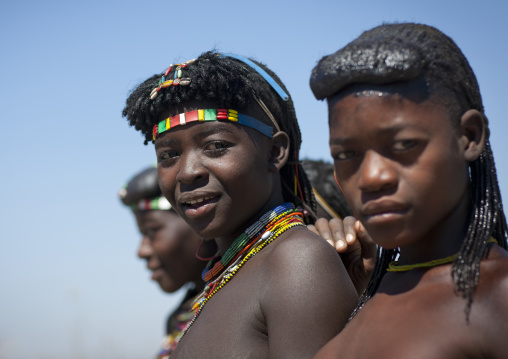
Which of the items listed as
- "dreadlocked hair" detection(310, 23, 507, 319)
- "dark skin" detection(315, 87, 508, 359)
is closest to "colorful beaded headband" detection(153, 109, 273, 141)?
"dreadlocked hair" detection(310, 23, 507, 319)

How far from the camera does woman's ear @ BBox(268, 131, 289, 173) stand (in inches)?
137

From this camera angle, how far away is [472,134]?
2252mm

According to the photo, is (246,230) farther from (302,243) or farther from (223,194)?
(302,243)

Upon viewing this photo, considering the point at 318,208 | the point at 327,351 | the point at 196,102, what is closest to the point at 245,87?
the point at 196,102

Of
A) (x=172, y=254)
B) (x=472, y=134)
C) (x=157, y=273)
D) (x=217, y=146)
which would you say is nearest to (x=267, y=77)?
(x=217, y=146)

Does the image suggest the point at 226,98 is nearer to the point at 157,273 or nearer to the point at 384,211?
the point at 384,211

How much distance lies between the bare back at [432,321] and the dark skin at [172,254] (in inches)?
144

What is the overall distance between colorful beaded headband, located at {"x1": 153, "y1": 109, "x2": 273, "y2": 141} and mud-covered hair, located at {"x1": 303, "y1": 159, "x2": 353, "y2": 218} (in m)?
1.49

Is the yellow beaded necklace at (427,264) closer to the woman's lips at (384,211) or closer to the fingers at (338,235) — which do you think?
the woman's lips at (384,211)

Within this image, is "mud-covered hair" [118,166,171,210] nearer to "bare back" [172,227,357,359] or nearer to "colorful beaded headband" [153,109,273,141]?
"colorful beaded headband" [153,109,273,141]

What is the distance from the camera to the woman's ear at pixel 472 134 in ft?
7.24

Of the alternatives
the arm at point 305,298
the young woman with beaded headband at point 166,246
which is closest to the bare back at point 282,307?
the arm at point 305,298

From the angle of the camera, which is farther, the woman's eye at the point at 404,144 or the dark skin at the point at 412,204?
the woman's eye at the point at 404,144

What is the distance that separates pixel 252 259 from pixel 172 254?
111 inches
